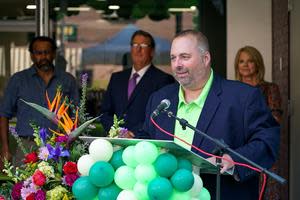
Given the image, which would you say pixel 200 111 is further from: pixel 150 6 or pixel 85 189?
pixel 150 6

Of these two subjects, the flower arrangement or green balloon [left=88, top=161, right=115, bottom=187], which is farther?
the flower arrangement

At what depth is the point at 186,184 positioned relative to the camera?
Answer: 2.85 m

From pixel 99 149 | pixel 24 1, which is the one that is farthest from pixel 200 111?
pixel 24 1

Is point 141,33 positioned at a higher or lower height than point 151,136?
higher

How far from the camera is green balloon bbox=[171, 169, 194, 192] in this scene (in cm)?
285

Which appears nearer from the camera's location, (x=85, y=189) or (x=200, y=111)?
(x=85, y=189)

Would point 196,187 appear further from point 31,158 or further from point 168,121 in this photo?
point 168,121

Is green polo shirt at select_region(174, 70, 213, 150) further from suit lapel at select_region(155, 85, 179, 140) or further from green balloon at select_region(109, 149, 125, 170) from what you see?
green balloon at select_region(109, 149, 125, 170)

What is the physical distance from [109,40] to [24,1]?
4.18ft

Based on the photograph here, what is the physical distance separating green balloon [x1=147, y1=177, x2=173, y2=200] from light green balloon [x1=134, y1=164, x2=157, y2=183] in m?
0.03

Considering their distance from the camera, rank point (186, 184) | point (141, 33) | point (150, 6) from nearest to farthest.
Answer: point (186, 184), point (141, 33), point (150, 6)

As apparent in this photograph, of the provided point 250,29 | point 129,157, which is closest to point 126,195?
point 129,157

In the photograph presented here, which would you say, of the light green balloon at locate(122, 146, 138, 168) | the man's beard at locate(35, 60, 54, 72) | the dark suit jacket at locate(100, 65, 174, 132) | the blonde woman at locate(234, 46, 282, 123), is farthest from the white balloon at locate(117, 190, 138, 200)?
the man's beard at locate(35, 60, 54, 72)

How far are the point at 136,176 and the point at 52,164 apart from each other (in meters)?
0.48
